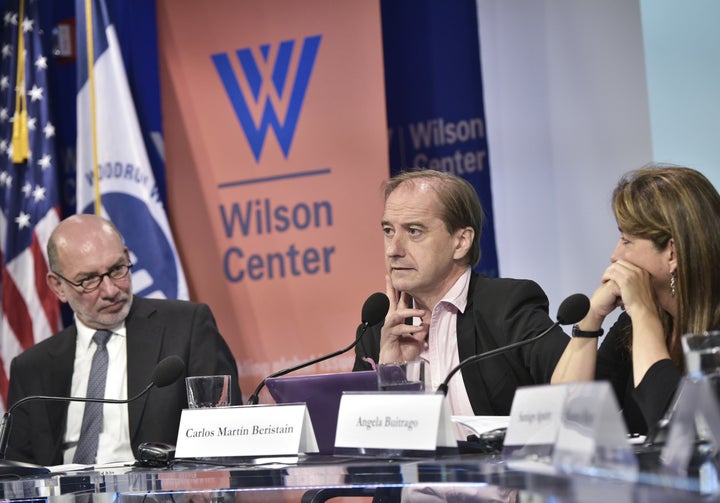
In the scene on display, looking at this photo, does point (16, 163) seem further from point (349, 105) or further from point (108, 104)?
point (349, 105)

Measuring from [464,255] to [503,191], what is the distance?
1610 millimetres

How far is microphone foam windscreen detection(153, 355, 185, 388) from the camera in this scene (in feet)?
7.65

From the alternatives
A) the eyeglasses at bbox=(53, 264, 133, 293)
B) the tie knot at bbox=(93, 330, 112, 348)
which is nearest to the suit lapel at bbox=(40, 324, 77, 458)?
the tie knot at bbox=(93, 330, 112, 348)

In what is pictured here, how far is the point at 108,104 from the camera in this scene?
4824 millimetres

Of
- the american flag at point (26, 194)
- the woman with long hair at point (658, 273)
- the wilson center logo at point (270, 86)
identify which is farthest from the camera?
the american flag at point (26, 194)

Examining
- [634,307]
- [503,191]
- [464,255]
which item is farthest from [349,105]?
[634,307]

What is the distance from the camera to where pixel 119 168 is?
479cm

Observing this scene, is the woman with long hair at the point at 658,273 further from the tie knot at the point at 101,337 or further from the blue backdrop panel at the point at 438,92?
the blue backdrop panel at the point at 438,92

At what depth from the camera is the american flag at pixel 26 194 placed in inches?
196

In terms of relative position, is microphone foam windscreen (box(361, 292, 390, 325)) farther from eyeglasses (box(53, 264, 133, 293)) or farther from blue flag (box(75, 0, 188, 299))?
blue flag (box(75, 0, 188, 299))

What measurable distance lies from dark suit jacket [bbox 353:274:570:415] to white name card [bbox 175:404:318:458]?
3.00ft

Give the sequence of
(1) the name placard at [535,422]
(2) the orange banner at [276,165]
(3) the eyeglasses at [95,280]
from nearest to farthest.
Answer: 1. (1) the name placard at [535,422]
2. (3) the eyeglasses at [95,280]
3. (2) the orange banner at [276,165]

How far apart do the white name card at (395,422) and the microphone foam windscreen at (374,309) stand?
1.95ft

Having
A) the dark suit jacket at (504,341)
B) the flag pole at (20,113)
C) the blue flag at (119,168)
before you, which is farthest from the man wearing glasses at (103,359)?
the flag pole at (20,113)
